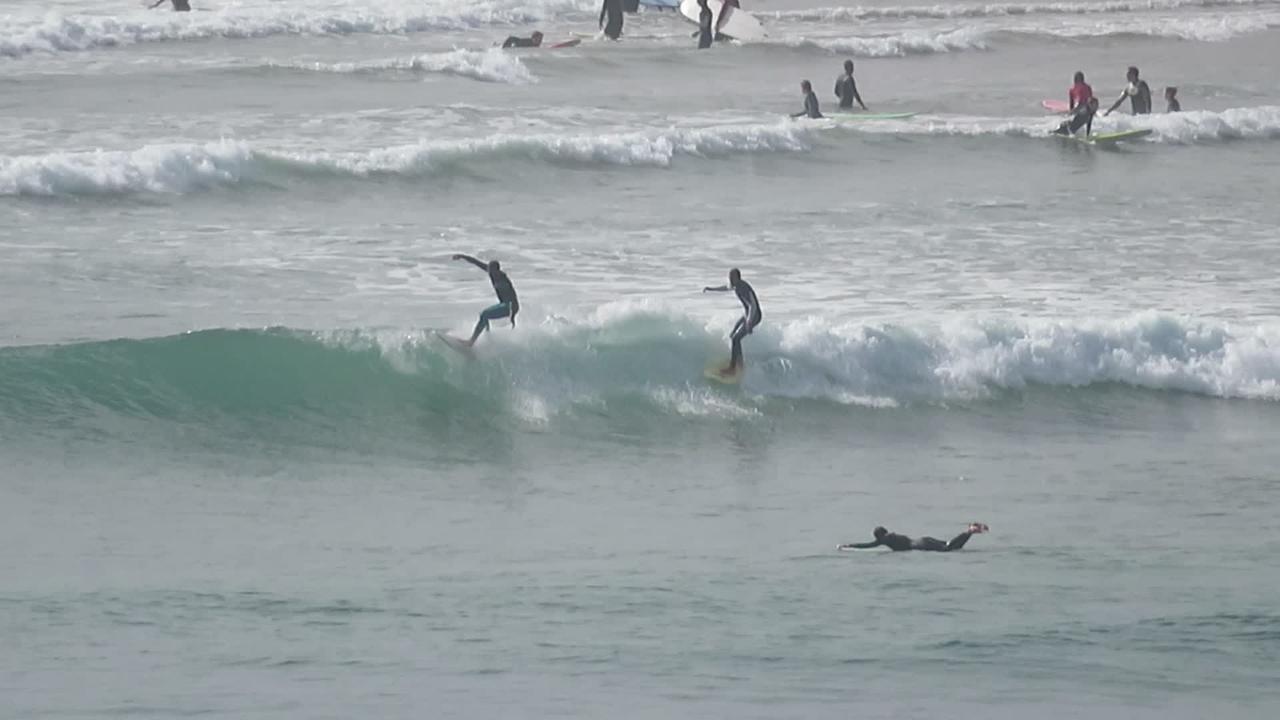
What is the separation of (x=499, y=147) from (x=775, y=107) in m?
7.42

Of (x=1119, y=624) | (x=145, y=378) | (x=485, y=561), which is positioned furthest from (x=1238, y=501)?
(x=145, y=378)

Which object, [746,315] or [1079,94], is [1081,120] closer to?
[1079,94]

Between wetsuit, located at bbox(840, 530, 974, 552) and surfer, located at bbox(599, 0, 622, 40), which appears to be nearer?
wetsuit, located at bbox(840, 530, 974, 552)

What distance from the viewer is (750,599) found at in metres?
12.6

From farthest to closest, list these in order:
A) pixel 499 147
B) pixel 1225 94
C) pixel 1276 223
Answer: pixel 1225 94 → pixel 499 147 → pixel 1276 223

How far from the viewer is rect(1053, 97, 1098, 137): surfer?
103ft

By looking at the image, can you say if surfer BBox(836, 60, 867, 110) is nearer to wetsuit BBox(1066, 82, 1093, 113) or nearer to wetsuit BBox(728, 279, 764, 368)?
wetsuit BBox(1066, 82, 1093, 113)

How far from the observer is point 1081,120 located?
31.2 meters

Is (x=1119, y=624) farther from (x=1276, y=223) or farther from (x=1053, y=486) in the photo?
(x=1276, y=223)

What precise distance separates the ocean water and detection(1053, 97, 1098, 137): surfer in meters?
0.35

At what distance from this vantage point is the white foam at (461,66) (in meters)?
35.5

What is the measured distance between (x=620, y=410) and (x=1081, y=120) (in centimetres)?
1600

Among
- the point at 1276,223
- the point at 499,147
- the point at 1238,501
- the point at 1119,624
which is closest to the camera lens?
the point at 1119,624

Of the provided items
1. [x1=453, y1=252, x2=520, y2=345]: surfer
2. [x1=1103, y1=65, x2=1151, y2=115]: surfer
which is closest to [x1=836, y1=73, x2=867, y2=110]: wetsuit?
[x1=1103, y1=65, x2=1151, y2=115]: surfer
